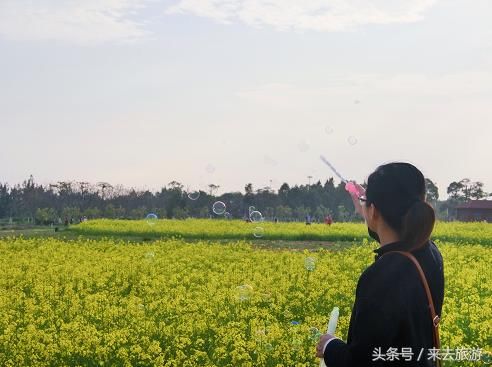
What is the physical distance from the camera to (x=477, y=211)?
224ft

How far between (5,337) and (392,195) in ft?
21.1

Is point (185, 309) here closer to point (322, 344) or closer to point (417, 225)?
point (322, 344)

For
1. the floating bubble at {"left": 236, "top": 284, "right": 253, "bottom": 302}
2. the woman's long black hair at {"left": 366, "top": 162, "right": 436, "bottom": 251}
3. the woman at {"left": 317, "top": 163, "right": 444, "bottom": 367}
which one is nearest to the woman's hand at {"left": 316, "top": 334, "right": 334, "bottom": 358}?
the woman at {"left": 317, "top": 163, "right": 444, "bottom": 367}

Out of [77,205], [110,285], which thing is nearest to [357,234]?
[110,285]

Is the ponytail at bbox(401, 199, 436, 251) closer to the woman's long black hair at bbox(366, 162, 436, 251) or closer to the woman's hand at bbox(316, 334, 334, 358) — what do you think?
the woman's long black hair at bbox(366, 162, 436, 251)

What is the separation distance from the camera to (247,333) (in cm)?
790

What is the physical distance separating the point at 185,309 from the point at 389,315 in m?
6.63

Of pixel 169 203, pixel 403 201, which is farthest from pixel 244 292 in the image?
pixel 169 203

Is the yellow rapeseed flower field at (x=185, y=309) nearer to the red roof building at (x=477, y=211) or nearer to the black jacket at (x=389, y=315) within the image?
the black jacket at (x=389, y=315)

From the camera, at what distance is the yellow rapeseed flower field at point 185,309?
23.3 feet

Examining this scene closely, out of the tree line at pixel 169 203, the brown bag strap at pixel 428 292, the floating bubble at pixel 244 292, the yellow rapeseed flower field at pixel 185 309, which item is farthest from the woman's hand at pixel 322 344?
the tree line at pixel 169 203

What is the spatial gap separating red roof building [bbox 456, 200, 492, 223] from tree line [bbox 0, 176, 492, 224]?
359 cm

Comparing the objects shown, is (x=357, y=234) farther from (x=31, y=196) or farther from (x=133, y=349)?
(x=31, y=196)

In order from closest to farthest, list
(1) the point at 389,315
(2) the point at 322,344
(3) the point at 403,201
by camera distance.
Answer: (1) the point at 389,315, (3) the point at 403,201, (2) the point at 322,344
